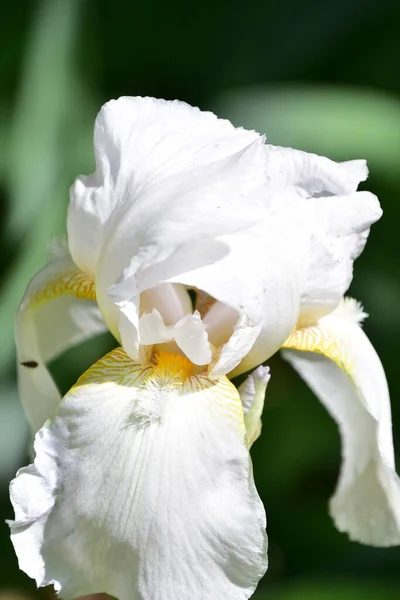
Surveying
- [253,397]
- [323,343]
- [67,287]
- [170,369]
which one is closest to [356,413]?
[323,343]

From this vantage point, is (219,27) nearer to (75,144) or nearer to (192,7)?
(192,7)

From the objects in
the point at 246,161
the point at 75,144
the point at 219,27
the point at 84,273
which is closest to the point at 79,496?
the point at 84,273

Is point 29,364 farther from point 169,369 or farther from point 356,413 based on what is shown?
point 356,413

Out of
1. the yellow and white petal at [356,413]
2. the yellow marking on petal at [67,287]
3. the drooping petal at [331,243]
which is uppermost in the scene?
the drooping petal at [331,243]

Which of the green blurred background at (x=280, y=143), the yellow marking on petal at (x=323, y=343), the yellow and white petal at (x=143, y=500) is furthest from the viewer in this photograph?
the green blurred background at (x=280, y=143)

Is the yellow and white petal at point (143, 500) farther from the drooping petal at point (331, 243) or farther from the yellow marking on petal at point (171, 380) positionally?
the drooping petal at point (331, 243)

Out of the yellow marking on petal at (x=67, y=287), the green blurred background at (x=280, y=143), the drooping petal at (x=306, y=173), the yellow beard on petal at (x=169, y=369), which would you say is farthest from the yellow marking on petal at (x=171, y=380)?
the green blurred background at (x=280, y=143)

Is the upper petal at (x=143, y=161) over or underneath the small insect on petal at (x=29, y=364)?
over
